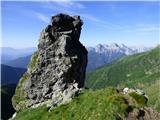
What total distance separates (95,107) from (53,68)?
1963 cm

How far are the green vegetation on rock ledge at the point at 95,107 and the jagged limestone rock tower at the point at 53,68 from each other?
6720mm

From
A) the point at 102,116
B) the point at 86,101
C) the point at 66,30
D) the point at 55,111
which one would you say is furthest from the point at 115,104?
the point at 66,30

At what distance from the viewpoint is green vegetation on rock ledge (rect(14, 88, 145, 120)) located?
43.2 metres

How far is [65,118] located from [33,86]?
60.7ft

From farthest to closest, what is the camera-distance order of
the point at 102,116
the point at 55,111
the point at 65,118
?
the point at 55,111 → the point at 65,118 → the point at 102,116

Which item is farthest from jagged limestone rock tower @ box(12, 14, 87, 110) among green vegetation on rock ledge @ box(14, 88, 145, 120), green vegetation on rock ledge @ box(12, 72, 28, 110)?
green vegetation on rock ledge @ box(14, 88, 145, 120)

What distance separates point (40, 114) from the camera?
5219cm

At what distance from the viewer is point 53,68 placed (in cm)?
6284

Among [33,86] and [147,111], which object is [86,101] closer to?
[147,111]

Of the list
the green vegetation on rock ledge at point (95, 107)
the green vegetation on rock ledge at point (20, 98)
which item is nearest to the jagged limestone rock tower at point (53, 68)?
the green vegetation on rock ledge at point (20, 98)

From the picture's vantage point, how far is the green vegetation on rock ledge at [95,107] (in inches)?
1699

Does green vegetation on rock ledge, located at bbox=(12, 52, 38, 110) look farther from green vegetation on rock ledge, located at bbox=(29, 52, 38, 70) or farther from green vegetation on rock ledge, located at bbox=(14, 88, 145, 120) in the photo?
green vegetation on rock ledge, located at bbox=(14, 88, 145, 120)

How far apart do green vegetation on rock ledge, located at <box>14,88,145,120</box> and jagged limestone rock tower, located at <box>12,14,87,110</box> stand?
6720 millimetres

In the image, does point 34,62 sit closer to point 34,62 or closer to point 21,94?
point 34,62
